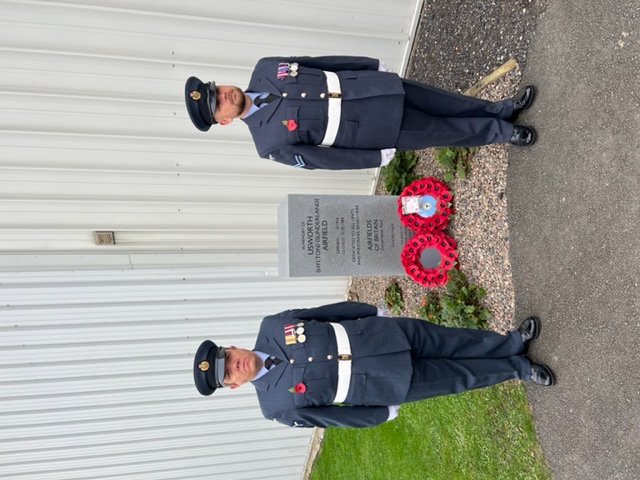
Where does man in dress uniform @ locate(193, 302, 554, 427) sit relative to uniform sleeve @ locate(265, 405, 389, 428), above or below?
above

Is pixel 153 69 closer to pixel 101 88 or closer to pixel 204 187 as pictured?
pixel 101 88

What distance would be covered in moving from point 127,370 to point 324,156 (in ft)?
14.3

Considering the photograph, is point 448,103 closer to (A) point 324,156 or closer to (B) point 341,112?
(B) point 341,112

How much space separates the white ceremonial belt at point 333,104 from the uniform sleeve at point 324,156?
5.3 inches

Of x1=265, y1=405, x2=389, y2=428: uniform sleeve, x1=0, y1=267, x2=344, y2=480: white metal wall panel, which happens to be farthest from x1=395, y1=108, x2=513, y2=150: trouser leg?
x1=0, y1=267, x2=344, y2=480: white metal wall panel

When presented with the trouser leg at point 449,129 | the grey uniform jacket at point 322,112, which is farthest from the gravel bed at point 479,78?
the grey uniform jacket at point 322,112

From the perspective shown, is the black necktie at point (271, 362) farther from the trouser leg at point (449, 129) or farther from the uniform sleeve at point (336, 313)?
the trouser leg at point (449, 129)

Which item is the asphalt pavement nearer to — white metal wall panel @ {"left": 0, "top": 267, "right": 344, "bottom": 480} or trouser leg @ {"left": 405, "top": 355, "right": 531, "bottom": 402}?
trouser leg @ {"left": 405, "top": 355, "right": 531, "bottom": 402}

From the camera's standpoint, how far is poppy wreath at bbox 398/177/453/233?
4500 mm

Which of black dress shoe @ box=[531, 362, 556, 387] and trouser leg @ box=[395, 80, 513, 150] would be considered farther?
trouser leg @ box=[395, 80, 513, 150]

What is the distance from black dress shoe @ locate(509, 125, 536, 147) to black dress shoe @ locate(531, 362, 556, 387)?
1495 mm

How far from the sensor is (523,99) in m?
3.38

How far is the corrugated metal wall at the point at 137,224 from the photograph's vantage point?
4.39 meters

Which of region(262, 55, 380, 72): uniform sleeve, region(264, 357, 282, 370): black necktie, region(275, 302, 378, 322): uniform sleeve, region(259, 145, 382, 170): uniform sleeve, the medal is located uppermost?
region(262, 55, 380, 72): uniform sleeve
